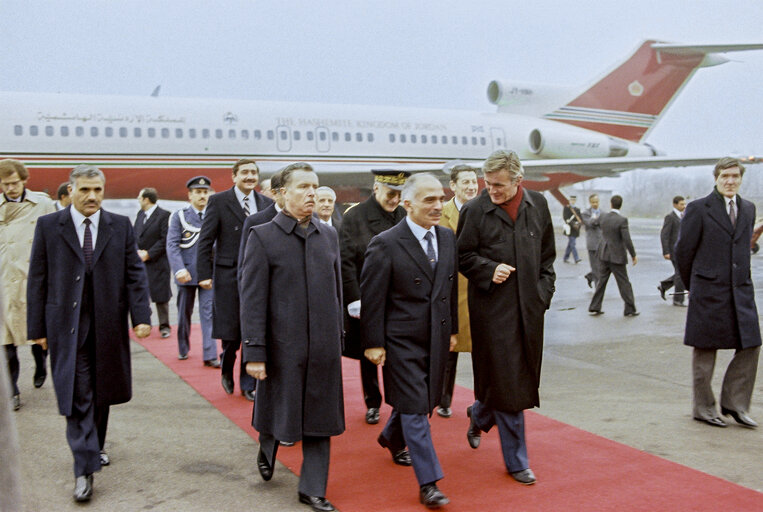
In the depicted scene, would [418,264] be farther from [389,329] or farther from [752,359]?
[752,359]

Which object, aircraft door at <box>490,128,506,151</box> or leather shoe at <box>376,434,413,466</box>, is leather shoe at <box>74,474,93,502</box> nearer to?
leather shoe at <box>376,434,413,466</box>

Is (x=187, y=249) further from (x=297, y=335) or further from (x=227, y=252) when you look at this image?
(x=297, y=335)

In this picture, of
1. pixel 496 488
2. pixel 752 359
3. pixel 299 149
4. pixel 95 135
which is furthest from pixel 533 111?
pixel 496 488

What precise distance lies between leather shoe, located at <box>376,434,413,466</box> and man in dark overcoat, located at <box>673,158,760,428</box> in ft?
6.87

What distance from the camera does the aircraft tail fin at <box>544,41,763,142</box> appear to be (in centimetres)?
2448

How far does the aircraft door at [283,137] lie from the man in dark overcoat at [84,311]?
14.3 metres

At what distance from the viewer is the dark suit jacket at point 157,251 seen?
27.4 feet

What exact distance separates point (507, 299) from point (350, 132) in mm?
15662

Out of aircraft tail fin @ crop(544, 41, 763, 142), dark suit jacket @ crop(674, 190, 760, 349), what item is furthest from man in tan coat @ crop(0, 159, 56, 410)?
aircraft tail fin @ crop(544, 41, 763, 142)

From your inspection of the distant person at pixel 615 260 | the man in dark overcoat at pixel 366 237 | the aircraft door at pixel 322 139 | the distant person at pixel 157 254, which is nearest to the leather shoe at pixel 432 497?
the man in dark overcoat at pixel 366 237

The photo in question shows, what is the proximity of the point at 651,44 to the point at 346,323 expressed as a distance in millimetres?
22856

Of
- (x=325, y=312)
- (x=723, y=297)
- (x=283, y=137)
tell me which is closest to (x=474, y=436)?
(x=325, y=312)

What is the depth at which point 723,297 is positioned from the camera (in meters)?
4.86

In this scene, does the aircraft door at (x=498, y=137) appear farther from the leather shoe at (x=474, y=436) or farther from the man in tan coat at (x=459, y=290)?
the leather shoe at (x=474, y=436)
